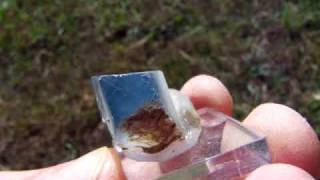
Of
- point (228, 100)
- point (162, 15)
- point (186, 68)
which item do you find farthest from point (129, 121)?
point (162, 15)

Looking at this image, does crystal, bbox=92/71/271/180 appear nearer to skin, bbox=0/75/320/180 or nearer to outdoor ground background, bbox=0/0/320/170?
skin, bbox=0/75/320/180

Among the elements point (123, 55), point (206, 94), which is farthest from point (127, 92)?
point (123, 55)

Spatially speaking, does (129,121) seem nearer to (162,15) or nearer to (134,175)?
(134,175)

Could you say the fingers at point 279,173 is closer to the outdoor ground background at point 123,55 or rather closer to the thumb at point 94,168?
the thumb at point 94,168

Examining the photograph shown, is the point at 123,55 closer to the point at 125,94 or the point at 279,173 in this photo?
the point at 125,94

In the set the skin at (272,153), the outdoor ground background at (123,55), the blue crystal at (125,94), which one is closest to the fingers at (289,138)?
the skin at (272,153)

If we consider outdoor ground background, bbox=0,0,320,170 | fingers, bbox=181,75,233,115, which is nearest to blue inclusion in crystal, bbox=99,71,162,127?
fingers, bbox=181,75,233,115
